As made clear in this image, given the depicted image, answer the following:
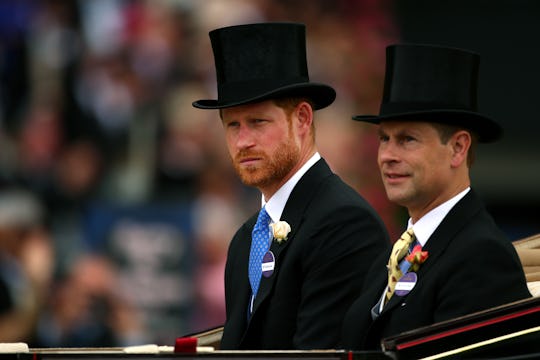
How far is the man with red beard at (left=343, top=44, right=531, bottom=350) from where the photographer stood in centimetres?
467

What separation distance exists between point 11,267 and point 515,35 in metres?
6.30

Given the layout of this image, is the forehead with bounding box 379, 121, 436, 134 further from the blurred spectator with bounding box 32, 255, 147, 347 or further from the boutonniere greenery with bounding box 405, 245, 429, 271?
the blurred spectator with bounding box 32, 255, 147, 347

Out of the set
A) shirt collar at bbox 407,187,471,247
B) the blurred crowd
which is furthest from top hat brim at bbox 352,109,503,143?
the blurred crowd

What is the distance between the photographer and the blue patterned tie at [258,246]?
548cm

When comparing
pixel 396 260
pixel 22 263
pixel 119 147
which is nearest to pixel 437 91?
pixel 396 260

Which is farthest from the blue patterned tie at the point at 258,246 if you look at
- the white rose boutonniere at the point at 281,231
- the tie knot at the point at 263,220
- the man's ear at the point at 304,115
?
the man's ear at the point at 304,115

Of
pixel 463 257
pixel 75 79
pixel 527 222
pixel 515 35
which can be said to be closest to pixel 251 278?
pixel 463 257

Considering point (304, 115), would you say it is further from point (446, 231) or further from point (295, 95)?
point (446, 231)

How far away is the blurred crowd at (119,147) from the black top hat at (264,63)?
574 centimetres

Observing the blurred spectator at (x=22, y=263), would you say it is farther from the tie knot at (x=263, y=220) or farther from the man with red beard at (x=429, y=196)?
the man with red beard at (x=429, y=196)

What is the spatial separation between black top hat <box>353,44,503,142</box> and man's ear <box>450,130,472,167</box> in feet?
0.12

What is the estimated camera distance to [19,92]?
12195 mm

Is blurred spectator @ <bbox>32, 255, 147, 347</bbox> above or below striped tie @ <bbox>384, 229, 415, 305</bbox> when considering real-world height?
below

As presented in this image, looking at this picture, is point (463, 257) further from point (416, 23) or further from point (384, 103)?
point (416, 23)
